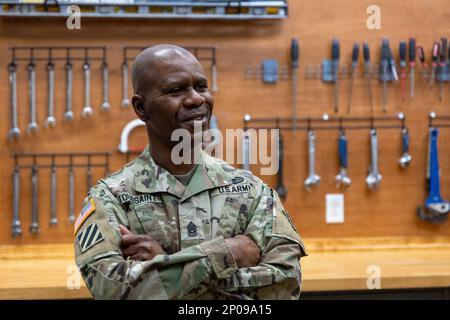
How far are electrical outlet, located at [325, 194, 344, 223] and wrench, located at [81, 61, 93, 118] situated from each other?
1338 millimetres

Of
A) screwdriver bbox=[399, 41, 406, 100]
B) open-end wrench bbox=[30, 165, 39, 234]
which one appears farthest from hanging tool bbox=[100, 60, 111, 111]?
screwdriver bbox=[399, 41, 406, 100]

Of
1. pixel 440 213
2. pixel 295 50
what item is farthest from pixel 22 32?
pixel 440 213

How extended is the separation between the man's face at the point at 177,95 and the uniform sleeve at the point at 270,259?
0.79ft

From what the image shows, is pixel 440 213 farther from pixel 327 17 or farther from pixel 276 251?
pixel 276 251

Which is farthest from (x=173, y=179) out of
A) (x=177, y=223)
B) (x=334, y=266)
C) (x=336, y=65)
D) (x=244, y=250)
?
(x=336, y=65)

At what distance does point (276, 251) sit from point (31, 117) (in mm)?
2361

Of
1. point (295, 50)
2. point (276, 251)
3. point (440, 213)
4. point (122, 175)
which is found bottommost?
point (440, 213)

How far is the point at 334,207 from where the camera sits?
3.80m

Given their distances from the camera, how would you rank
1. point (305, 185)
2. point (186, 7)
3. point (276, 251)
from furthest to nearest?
point (305, 185)
point (186, 7)
point (276, 251)

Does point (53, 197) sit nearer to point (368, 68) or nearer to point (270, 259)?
point (368, 68)

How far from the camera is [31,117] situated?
3604 millimetres

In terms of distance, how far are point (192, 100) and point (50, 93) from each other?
2261 millimetres

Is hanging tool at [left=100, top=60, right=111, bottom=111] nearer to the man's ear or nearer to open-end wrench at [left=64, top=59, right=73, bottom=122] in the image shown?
open-end wrench at [left=64, top=59, right=73, bottom=122]

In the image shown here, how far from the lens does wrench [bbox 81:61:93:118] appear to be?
3629 millimetres
